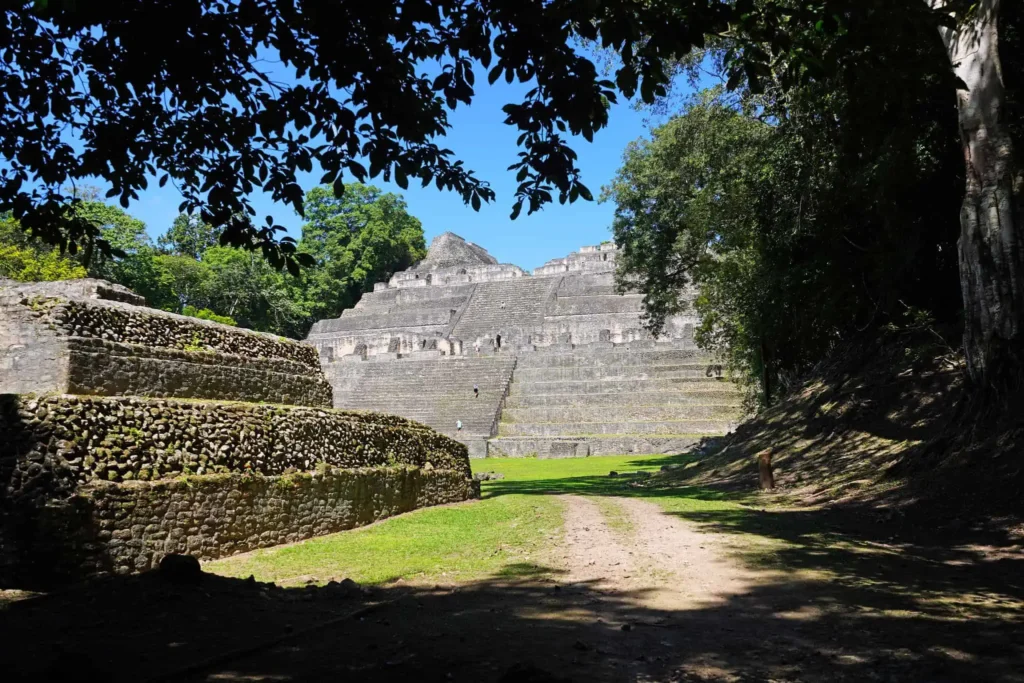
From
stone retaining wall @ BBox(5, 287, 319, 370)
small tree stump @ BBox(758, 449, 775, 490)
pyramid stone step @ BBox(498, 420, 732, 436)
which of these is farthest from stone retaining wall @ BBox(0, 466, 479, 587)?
pyramid stone step @ BBox(498, 420, 732, 436)

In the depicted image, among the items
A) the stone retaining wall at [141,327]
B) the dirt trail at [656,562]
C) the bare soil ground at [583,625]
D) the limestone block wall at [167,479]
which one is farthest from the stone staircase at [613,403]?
the bare soil ground at [583,625]

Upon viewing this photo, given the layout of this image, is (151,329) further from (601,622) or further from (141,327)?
(601,622)

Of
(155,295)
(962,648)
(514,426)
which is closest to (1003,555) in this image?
(962,648)

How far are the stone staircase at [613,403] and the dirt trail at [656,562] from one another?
51.3 ft

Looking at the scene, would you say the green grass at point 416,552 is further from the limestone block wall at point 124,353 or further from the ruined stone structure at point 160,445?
the limestone block wall at point 124,353

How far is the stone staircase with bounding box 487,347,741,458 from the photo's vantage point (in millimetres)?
24625

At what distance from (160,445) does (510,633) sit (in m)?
3.96

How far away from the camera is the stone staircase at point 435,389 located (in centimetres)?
2767

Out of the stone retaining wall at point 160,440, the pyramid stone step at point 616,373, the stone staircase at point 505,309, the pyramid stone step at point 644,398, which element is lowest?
the stone retaining wall at point 160,440

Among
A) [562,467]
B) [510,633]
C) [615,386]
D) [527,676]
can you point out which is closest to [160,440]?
[510,633]

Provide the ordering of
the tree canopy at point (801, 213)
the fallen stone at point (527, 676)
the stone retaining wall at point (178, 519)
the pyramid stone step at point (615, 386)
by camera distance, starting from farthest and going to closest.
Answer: the pyramid stone step at point (615, 386) < the tree canopy at point (801, 213) < the stone retaining wall at point (178, 519) < the fallen stone at point (527, 676)

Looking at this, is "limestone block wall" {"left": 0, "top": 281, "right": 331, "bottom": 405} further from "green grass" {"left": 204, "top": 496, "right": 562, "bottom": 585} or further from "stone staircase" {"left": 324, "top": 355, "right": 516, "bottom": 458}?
"stone staircase" {"left": 324, "top": 355, "right": 516, "bottom": 458}

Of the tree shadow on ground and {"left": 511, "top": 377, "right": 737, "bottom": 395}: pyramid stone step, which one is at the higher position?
{"left": 511, "top": 377, "right": 737, "bottom": 395}: pyramid stone step

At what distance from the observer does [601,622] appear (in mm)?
4801
